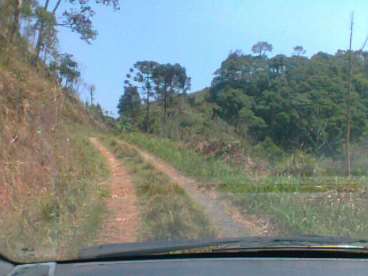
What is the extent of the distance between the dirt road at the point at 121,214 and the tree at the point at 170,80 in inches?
72.2

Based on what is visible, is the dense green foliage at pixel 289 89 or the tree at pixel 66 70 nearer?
the dense green foliage at pixel 289 89

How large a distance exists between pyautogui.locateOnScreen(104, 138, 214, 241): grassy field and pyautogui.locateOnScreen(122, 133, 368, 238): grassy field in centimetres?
93

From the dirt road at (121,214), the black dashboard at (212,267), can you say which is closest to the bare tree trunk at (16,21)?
the dirt road at (121,214)

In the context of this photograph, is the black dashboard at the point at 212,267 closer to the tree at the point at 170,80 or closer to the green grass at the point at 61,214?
the green grass at the point at 61,214

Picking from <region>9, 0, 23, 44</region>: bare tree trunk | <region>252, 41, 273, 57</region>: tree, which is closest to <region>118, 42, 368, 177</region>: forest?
<region>252, 41, 273, 57</region>: tree

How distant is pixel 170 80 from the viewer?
1173 centimetres

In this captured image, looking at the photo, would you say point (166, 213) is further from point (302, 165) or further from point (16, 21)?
point (16, 21)

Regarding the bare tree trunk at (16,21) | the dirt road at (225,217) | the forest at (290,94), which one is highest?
the bare tree trunk at (16,21)

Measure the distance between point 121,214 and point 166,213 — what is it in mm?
1172

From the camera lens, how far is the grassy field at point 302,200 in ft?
29.2

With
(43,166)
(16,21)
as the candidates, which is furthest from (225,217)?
(16,21)

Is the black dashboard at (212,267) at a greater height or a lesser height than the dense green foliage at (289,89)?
lesser

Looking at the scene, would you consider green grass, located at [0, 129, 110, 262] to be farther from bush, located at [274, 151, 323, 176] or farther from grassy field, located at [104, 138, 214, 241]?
bush, located at [274, 151, 323, 176]

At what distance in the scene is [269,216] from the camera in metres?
9.84
